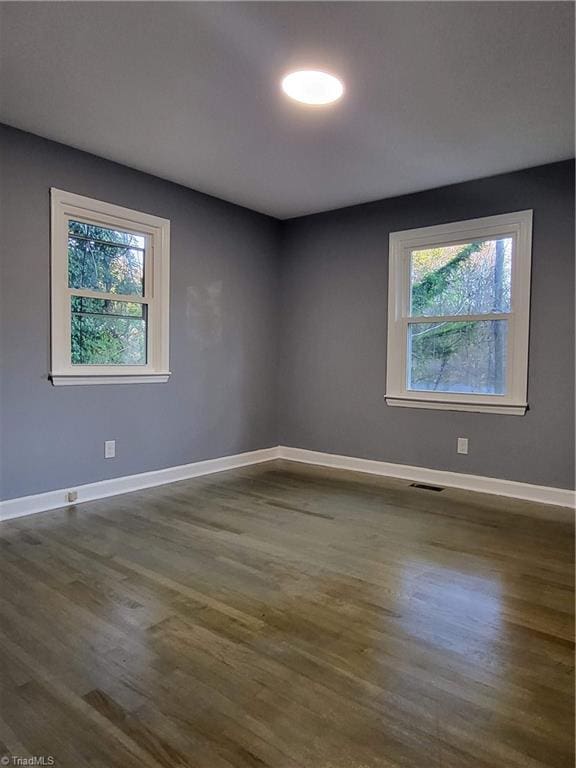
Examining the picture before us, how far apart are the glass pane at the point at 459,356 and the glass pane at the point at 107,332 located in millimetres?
2288

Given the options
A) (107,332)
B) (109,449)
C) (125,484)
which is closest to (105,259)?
(107,332)

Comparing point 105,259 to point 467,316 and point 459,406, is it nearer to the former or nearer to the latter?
point 467,316

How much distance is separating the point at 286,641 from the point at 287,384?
3.45 meters

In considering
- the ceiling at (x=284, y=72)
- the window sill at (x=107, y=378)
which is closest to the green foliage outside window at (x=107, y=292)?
the window sill at (x=107, y=378)

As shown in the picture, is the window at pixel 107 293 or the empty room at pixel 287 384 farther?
the window at pixel 107 293

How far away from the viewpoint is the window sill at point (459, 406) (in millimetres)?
3750

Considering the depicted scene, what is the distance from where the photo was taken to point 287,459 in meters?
5.08

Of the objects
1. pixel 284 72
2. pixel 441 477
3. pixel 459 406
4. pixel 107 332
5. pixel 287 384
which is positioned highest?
pixel 284 72

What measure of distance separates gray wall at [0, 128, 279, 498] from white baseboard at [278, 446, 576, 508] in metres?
0.50

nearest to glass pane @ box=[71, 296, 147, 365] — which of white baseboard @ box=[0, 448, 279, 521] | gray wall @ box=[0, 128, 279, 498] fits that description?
gray wall @ box=[0, 128, 279, 498]

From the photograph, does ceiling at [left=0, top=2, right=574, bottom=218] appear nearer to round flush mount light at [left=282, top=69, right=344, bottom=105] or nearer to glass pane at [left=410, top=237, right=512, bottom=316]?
round flush mount light at [left=282, top=69, right=344, bottom=105]

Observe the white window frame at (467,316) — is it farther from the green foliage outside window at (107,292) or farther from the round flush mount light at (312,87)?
the green foliage outside window at (107,292)

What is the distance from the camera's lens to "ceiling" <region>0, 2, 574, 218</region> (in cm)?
202

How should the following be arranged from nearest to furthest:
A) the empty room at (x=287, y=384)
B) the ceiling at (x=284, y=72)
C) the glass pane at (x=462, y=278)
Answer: the empty room at (x=287, y=384), the ceiling at (x=284, y=72), the glass pane at (x=462, y=278)
